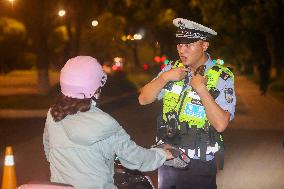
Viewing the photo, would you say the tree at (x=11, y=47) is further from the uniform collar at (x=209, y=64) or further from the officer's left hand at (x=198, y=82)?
the officer's left hand at (x=198, y=82)

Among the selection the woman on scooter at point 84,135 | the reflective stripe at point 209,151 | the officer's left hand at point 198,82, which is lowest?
the reflective stripe at point 209,151

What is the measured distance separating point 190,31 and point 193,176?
3.08 feet

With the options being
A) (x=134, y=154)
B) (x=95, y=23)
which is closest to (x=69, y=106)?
(x=134, y=154)

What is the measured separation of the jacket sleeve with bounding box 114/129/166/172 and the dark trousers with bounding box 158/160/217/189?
1.62ft

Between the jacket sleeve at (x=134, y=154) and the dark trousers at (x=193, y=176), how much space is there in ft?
1.62

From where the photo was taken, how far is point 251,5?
124 feet

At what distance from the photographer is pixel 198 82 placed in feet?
11.9

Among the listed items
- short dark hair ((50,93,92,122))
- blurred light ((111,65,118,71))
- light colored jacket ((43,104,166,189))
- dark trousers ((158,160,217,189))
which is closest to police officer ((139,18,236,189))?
dark trousers ((158,160,217,189))

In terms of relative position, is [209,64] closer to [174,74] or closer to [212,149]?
[174,74]

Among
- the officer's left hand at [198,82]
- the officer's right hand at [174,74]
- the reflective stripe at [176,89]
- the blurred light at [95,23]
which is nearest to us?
the officer's left hand at [198,82]

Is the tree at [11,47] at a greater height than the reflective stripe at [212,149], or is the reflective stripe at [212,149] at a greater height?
the tree at [11,47]

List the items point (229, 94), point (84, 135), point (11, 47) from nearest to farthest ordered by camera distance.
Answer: point (84, 135), point (229, 94), point (11, 47)

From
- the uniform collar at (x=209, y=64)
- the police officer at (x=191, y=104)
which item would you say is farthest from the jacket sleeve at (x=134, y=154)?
the uniform collar at (x=209, y=64)

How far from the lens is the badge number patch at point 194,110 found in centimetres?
383
